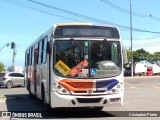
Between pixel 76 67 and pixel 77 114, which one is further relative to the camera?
pixel 77 114

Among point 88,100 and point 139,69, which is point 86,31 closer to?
point 88,100

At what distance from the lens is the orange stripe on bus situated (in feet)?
42.3

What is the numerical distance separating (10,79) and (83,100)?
2552 cm

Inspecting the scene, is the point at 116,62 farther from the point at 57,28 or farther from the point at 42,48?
the point at 42,48

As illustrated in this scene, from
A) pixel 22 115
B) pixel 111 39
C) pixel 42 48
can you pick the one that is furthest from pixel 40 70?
pixel 111 39

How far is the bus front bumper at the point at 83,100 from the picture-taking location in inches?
504

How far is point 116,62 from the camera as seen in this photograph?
531 inches

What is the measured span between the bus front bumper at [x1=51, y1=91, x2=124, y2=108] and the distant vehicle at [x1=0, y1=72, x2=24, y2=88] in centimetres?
2508

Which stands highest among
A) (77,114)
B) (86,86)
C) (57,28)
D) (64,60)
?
(57,28)

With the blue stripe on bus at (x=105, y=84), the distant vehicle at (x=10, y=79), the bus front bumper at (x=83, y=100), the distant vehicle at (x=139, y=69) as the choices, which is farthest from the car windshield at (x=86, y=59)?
the distant vehicle at (x=139, y=69)

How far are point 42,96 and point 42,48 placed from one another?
1.96 meters

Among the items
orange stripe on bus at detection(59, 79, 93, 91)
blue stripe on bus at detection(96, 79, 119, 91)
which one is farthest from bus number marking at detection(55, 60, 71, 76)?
blue stripe on bus at detection(96, 79, 119, 91)

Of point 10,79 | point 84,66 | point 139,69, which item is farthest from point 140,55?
point 84,66

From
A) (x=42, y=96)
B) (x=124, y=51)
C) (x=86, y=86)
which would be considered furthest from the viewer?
(x=42, y=96)
